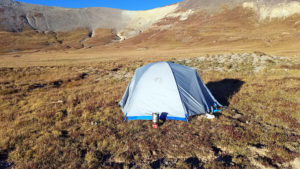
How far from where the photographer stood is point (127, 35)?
13088 centimetres

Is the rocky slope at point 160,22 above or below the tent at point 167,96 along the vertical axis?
above

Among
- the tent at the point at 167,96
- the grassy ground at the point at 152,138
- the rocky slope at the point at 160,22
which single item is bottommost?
the grassy ground at the point at 152,138

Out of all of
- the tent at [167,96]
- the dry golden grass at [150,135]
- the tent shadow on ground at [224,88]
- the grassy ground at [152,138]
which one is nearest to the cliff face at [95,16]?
the tent shadow on ground at [224,88]

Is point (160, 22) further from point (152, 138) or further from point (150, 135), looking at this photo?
point (152, 138)

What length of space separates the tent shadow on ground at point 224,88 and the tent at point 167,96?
170 cm

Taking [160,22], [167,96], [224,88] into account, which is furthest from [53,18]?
[167,96]

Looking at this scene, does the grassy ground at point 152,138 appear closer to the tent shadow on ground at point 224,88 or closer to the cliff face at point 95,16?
the tent shadow on ground at point 224,88

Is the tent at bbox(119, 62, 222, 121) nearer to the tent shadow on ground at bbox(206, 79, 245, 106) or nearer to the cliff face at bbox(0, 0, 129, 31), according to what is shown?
the tent shadow on ground at bbox(206, 79, 245, 106)

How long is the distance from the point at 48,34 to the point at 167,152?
154755 mm

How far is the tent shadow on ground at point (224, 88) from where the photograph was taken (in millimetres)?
9391

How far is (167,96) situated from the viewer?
716cm

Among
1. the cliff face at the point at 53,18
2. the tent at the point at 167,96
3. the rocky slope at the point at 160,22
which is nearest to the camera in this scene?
the tent at the point at 167,96

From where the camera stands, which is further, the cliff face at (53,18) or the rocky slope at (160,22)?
the cliff face at (53,18)

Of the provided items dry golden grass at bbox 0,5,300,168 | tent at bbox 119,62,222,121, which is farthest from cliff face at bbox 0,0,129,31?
tent at bbox 119,62,222,121
